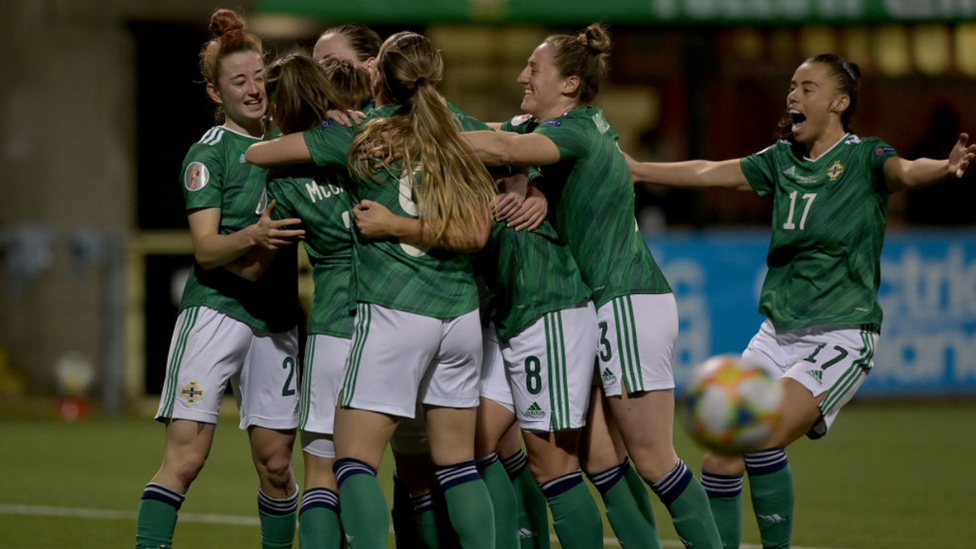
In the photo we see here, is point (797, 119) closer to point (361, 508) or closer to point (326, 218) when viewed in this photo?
point (326, 218)

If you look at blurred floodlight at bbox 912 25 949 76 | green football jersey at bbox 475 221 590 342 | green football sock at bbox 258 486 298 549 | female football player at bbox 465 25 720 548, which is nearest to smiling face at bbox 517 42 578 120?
female football player at bbox 465 25 720 548

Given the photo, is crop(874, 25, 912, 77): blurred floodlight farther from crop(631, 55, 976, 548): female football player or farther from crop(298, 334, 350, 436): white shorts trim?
crop(298, 334, 350, 436): white shorts trim

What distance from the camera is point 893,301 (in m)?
12.3

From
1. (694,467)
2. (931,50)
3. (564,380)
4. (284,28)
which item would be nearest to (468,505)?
(564,380)

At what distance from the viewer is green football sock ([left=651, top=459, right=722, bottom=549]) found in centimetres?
500

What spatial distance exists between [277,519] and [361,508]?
3.07 ft

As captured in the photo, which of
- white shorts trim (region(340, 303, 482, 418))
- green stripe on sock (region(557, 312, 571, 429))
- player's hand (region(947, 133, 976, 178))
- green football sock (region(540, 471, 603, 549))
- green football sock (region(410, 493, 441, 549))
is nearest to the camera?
white shorts trim (region(340, 303, 482, 418))

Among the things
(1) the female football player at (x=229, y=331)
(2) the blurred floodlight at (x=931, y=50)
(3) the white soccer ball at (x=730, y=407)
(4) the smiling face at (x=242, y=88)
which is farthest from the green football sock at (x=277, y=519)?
(2) the blurred floodlight at (x=931, y=50)

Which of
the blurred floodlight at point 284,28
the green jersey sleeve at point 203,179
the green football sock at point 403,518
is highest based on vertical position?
the blurred floodlight at point 284,28

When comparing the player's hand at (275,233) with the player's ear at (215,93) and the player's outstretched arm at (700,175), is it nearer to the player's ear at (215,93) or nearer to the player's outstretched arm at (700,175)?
the player's ear at (215,93)

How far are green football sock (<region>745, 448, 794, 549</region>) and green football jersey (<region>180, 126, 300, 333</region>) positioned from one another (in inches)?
75.5

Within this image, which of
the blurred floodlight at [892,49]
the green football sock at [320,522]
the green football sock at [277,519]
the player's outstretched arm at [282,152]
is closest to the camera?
the player's outstretched arm at [282,152]

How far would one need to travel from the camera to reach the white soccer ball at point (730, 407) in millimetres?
4598

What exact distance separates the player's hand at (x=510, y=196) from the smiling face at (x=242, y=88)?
1011 mm
